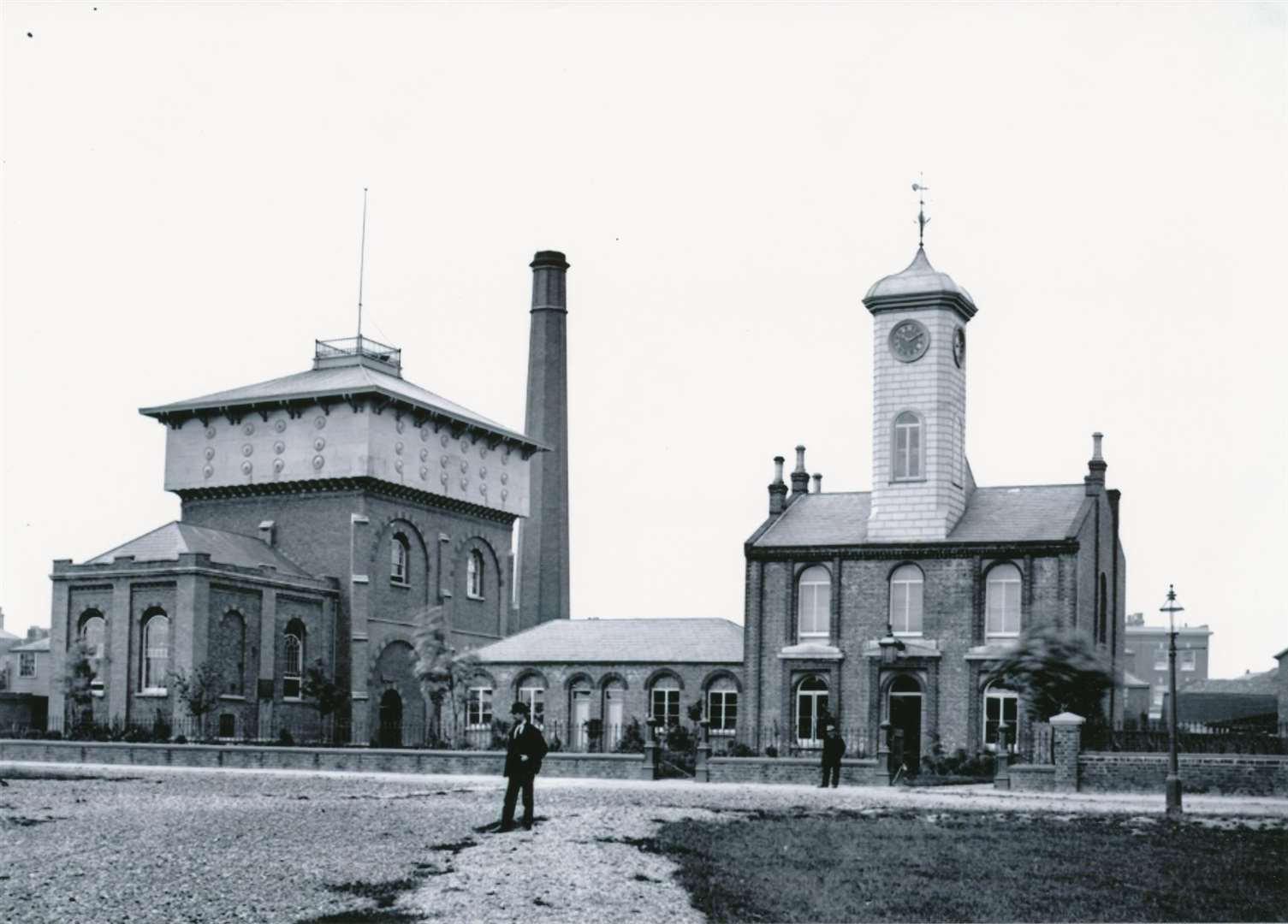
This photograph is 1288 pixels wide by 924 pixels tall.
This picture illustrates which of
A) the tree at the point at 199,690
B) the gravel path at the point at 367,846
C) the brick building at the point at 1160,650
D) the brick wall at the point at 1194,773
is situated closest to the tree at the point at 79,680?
the tree at the point at 199,690

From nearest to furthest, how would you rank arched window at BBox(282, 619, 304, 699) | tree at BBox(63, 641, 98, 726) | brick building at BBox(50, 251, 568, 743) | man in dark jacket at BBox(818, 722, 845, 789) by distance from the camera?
1. man in dark jacket at BBox(818, 722, 845, 789)
2. tree at BBox(63, 641, 98, 726)
3. brick building at BBox(50, 251, 568, 743)
4. arched window at BBox(282, 619, 304, 699)

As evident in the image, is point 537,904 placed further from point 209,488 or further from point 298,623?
point 209,488

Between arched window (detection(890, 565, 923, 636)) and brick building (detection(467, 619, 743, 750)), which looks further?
brick building (detection(467, 619, 743, 750))

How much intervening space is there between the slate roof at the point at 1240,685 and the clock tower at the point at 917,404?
4514cm

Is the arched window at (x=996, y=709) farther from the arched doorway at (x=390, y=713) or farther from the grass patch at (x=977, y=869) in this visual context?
the arched doorway at (x=390, y=713)

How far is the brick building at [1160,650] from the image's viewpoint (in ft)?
399

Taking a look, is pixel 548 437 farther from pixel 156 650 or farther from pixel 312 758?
pixel 312 758

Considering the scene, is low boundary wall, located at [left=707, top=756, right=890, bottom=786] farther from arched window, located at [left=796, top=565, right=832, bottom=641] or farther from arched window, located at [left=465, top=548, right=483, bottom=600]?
arched window, located at [left=465, top=548, right=483, bottom=600]

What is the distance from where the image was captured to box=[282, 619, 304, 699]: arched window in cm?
5509

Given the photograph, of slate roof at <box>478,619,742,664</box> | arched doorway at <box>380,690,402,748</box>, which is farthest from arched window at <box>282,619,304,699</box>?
slate roof at <box>478,619,742,664</box>

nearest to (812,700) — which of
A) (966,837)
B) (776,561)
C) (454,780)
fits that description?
(776,561)

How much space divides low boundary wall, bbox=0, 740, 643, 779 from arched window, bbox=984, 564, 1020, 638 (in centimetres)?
1257

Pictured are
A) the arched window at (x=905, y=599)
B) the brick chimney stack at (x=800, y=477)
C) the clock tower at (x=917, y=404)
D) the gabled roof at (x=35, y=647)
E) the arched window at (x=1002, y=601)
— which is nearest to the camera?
the arched window at (x=1002, y=601)

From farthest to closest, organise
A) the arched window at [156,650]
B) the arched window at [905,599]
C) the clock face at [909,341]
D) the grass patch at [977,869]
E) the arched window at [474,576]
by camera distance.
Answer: the arched window at [474,576]
the arched window at [156,650]
the clock face at [909,341]
the arched window at [905,599]
the grass patch at [977,869]
